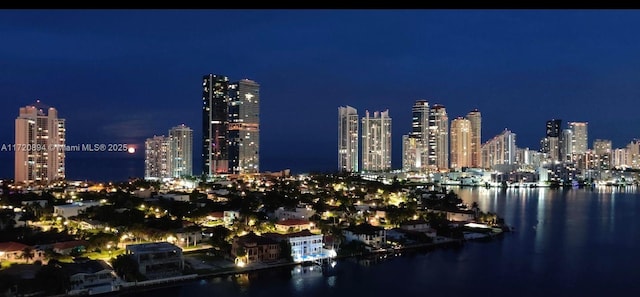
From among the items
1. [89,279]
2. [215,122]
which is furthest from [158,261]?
[215,122]

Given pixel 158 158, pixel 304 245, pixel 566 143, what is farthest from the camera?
pixel 566 143

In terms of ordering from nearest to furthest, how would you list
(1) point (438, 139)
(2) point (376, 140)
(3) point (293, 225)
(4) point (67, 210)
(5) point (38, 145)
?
(3) point (293, 225) → (4) point (67, 210) → (5) point (38, 145) → (2) point (376, 140) → (1) point (438, 139)

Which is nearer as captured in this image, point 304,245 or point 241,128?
point 304,245

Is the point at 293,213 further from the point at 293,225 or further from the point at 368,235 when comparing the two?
the point at 368,235

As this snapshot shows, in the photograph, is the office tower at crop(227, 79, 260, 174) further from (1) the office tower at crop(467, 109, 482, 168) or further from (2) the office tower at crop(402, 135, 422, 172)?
(1) the office tower at crop(467, 109, 482, 168)

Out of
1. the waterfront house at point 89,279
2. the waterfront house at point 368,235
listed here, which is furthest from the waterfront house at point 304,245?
the waterfront house at point 89,279

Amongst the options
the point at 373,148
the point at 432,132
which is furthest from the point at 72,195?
the point at 432,132
